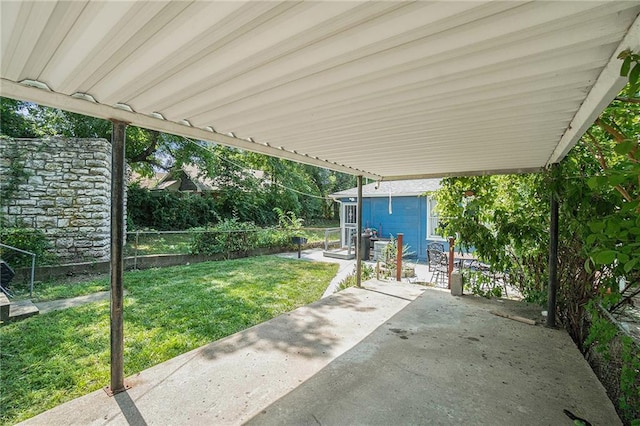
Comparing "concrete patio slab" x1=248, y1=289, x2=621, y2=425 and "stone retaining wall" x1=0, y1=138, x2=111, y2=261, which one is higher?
"stone retaining wall" x1=0, y1=138, x2=111, y2=261

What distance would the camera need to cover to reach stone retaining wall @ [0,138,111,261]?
6070mm

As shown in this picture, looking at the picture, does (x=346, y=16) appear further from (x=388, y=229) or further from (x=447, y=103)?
(x=388, y=229)

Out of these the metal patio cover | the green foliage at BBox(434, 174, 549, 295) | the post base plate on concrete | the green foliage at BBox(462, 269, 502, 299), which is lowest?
the post base plate on concrete

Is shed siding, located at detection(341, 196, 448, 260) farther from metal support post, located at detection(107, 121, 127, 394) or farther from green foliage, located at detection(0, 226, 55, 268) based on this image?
green foliage, located at detection(0, 226, 55, 268)

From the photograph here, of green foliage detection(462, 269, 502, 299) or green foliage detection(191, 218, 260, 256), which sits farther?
green foliage detection(191, 218, 260, 256)

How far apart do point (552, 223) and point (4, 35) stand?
17.9 feet

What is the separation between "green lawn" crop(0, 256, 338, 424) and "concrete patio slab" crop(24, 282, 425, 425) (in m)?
0.49

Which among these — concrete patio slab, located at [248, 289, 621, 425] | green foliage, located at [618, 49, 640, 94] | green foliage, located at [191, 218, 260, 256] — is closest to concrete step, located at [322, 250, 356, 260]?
green foliage, located at [191, 218, 260, 256]

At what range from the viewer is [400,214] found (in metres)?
11.2

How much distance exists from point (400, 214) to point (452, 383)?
8975 mm

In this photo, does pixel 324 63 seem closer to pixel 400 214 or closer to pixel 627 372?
pixel 627 372

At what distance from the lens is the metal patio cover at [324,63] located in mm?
1243

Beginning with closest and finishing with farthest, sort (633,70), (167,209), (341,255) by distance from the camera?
(633,70) < (341,255) < (167,209)

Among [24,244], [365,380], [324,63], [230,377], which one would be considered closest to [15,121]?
[24,244]
